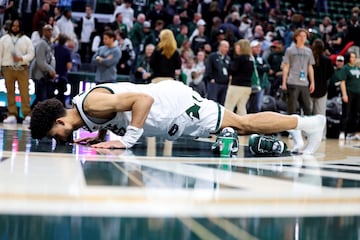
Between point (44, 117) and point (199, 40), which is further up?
point (199, 40)

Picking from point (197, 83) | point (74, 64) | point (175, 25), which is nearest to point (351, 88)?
point (197, 83)

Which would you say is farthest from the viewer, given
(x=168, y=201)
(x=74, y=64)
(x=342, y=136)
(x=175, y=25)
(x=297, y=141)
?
(x=175, y=25)

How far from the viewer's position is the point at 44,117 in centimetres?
411

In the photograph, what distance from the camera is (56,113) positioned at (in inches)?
163

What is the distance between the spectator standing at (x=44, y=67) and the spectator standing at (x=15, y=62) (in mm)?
398

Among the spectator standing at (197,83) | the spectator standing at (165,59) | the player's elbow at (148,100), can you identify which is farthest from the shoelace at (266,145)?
the spectator standing at (197,83)

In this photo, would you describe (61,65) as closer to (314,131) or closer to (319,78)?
(319,78)

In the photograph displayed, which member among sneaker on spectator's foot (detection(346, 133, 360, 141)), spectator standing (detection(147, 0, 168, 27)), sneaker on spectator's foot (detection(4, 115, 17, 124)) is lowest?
sneaker on spectator's foot (detection(346, 133, 360, 141))

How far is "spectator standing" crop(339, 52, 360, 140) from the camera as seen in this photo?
1021 centimetres

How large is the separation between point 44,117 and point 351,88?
7.38 metres

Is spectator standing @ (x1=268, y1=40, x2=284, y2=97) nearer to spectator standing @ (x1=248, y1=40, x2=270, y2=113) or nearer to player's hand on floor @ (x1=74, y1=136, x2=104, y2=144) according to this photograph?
spectator standing @ (x1=248, y1=40, x2=270, y2=113)

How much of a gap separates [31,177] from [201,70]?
8.91 metres

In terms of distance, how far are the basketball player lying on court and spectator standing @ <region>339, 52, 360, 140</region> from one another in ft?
18.4

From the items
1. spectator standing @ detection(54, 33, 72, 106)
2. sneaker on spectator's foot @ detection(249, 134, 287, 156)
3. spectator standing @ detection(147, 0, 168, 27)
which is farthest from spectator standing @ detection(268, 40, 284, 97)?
sneaker on spectator's foot @ detection(249, 134, 287, 156)
